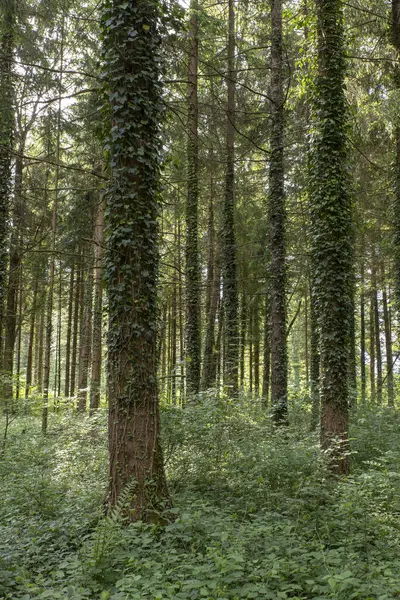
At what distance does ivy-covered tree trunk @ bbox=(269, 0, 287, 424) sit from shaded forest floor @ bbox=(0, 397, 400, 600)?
93.2 inches

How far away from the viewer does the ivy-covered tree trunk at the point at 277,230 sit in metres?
10.9

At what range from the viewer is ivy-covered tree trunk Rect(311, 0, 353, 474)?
24.0 ft

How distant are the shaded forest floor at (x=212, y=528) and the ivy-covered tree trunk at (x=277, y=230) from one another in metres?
2.37

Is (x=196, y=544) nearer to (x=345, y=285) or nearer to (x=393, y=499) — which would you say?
(x=393, y=499)

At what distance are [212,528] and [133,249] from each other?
119 inches

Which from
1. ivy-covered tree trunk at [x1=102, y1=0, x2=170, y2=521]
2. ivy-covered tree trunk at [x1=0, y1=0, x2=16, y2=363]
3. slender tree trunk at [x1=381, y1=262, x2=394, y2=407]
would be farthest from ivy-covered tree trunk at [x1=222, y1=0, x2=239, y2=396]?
ivy-covered tree trunk at [x1=102, y1=0, x2=170, y2=521]

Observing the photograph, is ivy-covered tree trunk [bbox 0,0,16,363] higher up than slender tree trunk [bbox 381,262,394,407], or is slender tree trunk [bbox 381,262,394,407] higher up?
ivy-covered tree trunk [bbox 0,0,16,363]

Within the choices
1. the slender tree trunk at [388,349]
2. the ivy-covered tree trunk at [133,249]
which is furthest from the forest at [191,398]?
the slender tree trunk at [388,349]

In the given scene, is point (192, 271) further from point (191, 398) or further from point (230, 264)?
point (191, 398)

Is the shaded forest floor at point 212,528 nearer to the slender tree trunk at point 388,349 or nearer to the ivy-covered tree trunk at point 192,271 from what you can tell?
the ivy-covered tree trunk at point 192,271

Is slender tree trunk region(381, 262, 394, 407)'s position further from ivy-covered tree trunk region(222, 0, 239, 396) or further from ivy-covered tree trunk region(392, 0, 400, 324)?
ivy-covered tree trunk region(222, 0, 239, 396)

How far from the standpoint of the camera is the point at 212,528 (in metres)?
4.53

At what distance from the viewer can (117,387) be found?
5113 mm

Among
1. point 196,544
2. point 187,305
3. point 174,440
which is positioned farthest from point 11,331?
point 196,544
